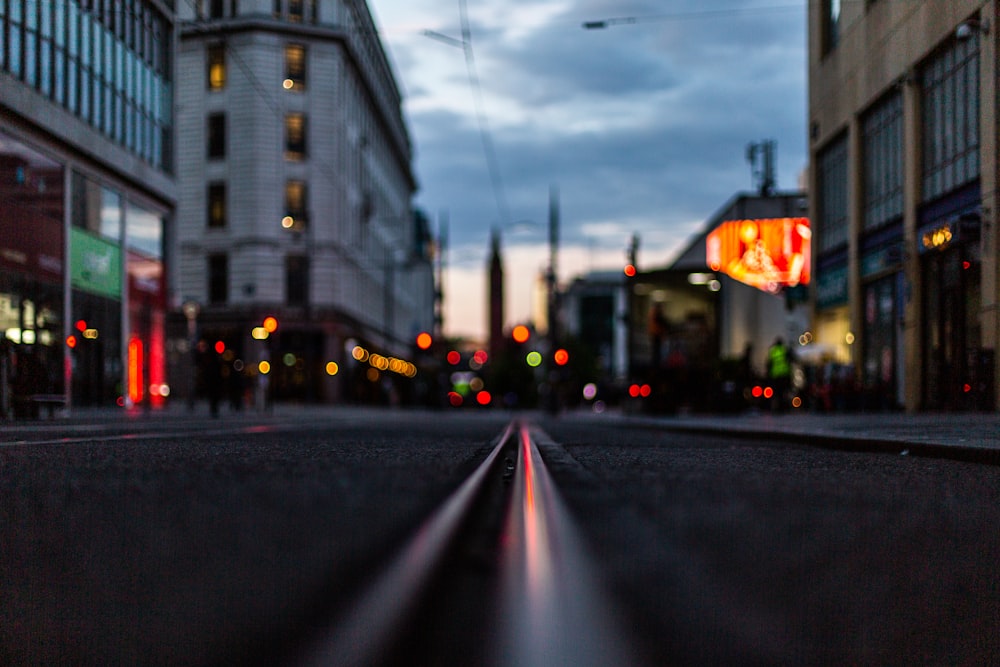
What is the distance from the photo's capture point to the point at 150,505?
271 centimetres

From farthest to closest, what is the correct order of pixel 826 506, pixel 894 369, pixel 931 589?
pixel 894 369
pixel 826 506
pixel 931 589

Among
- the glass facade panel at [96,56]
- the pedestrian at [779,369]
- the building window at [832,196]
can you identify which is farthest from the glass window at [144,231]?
the building window at [832,196]

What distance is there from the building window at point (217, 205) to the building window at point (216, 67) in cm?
513

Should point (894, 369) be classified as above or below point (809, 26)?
below

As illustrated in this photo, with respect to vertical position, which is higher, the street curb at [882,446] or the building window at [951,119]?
the building window at [951,119]

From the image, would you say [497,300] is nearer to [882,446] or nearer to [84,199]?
[84,199]

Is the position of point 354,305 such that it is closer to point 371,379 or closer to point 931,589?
point 371,379

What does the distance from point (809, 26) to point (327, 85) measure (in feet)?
99.0

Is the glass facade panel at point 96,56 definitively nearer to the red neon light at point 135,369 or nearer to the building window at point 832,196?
the red neon light at point 135,369

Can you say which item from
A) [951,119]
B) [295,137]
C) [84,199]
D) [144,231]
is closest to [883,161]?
[951,119]

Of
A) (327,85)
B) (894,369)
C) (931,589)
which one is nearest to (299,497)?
(931,589)

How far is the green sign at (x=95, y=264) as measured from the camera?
92.6 ft

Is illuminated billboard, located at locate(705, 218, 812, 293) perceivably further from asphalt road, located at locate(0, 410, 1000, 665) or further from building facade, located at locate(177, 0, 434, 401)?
asphalt road, located at locate(0, 410, 1000, 665)

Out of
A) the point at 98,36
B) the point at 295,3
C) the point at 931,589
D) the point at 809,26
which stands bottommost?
the point at 931,589
